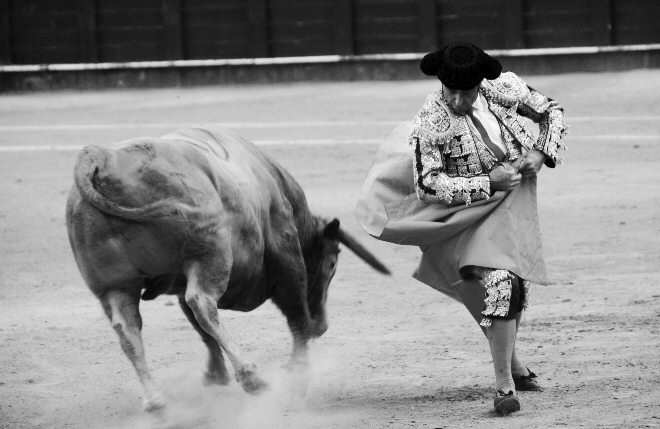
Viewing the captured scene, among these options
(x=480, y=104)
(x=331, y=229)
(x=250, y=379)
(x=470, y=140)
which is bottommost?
(x=250, y=379)

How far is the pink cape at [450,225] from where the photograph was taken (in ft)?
13.3

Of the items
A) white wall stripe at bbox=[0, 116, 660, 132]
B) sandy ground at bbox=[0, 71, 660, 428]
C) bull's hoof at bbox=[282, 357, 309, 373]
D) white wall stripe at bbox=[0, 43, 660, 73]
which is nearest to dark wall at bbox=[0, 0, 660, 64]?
white wall stripe at bbox=[0, 43, 660, 73]

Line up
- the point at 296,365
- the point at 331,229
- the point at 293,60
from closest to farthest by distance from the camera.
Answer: the point at 296,365
the point at 331,229
the point at 293,60

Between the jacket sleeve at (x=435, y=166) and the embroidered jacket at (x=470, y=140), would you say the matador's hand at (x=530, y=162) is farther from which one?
the jacket sleeve at (x=435, y=166)

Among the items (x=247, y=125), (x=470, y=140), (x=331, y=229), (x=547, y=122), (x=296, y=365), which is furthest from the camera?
(x=247, y=125)

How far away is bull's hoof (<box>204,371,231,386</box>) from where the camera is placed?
4727 millimetres

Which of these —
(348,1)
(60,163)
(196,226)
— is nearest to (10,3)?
(348,1)

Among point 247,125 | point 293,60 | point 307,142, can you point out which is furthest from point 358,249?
point 293,60

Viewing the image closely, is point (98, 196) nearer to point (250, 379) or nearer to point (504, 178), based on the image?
point (250, 379)

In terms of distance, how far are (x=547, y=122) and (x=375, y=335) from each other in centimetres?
157

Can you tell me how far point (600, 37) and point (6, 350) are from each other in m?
11.1

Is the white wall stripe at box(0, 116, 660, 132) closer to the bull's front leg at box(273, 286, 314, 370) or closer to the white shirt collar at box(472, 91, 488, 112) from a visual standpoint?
the bull's front leg at box(273, 286, 314, 370)

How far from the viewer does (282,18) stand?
16.1 meters

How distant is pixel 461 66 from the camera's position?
12.5 ft
